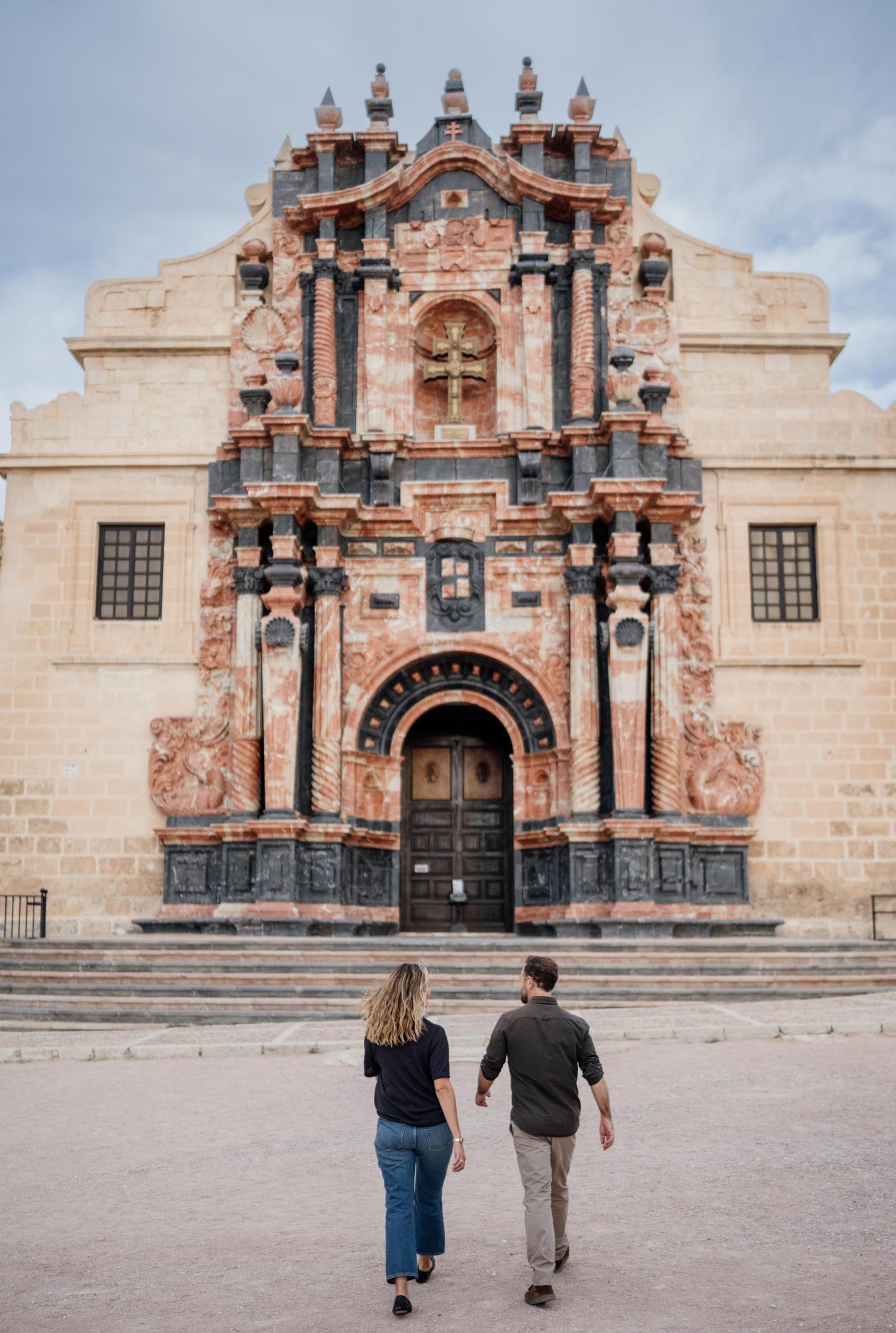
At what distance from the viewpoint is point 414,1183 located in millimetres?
5887

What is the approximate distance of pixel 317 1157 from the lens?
8297mm

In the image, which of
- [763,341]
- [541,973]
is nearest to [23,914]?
[763,341]

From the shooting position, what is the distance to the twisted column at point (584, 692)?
20312 mm

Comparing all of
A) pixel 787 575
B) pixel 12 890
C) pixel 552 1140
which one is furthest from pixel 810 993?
pixel 12 890

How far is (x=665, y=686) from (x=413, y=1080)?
15.0 meters

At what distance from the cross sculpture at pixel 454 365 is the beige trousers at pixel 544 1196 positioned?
696 inches

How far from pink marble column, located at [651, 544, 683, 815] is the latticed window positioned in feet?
9.57

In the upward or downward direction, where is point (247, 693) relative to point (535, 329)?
downward

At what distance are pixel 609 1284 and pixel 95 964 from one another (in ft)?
38.6

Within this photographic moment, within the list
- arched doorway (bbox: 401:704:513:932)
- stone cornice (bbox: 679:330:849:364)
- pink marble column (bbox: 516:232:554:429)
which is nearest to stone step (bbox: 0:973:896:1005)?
arched doorway (bbox: 401:704:513:932)

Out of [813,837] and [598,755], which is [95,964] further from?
[813,837]

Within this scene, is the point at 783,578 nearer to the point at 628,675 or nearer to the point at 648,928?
the point at 628,675

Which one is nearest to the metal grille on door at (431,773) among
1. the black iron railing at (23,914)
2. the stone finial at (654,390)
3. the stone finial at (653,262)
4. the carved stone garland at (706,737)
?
the carved stone garland at (706,737)

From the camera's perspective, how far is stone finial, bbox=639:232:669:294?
22.2 meters
